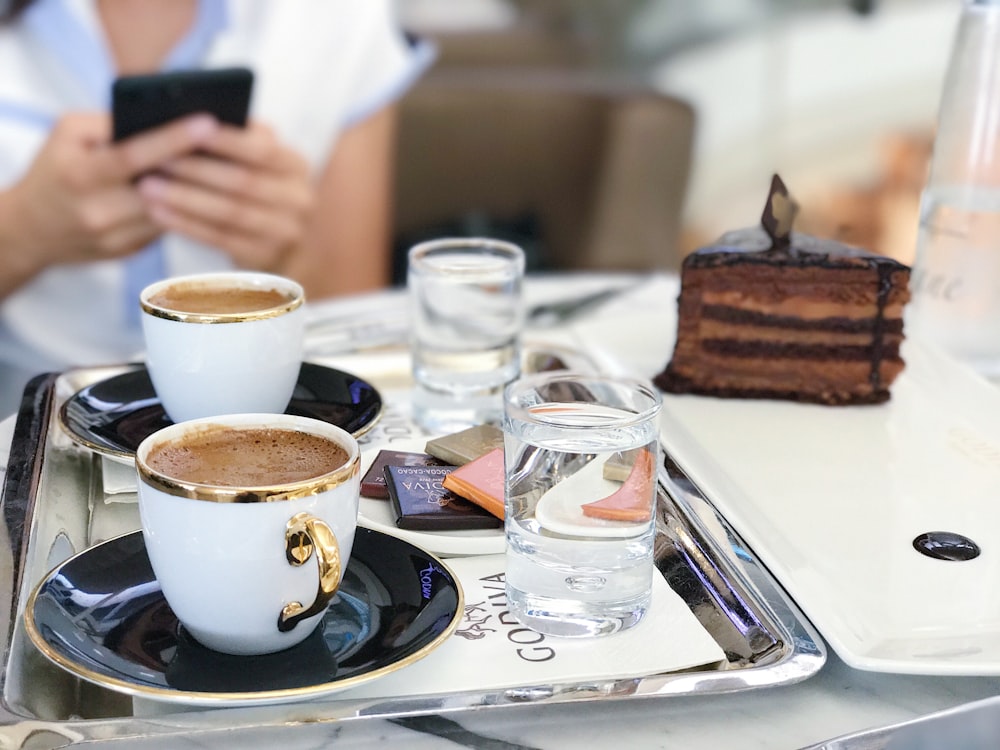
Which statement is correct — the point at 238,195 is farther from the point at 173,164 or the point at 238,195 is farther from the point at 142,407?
the point at 142,407

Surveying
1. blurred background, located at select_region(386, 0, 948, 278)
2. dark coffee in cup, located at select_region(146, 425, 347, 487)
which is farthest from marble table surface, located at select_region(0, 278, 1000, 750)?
blurred background, located at select_region(386, 0, 948, 278)

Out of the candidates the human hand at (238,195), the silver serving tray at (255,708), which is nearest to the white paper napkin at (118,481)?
the silver serving tray at (255,708)

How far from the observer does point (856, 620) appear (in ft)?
1.90

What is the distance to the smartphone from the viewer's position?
1.15m

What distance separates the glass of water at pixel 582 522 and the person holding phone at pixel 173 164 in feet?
2.63

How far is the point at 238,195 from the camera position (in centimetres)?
138

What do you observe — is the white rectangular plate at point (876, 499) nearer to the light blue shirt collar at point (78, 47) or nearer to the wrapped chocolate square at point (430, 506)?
the wrapped chocolate square at point (430, 506)

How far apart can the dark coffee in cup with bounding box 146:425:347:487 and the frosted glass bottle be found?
63cm

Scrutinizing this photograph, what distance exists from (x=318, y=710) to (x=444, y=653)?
3.0 inches

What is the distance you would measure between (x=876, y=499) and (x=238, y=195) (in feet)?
2.97

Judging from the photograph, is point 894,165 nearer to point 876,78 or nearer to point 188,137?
point 876,78

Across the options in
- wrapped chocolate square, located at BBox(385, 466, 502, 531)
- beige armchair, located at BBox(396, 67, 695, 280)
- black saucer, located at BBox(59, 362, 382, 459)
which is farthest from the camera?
beige armchair, located at BBox(396, 67, 695, 280)

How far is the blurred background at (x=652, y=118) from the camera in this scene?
208 centimetres

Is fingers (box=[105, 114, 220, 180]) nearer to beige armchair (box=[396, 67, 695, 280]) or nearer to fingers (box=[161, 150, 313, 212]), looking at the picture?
fingers (box=[161, 150, 313, 212])
